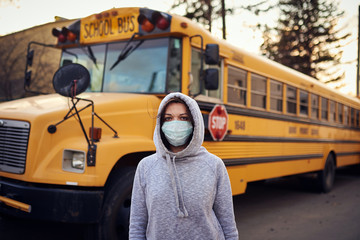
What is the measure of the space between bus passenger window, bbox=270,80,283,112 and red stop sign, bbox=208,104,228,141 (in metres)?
1.61

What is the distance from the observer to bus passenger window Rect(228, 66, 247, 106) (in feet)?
15.5

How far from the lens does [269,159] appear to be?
557cm

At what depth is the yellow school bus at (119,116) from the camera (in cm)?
296

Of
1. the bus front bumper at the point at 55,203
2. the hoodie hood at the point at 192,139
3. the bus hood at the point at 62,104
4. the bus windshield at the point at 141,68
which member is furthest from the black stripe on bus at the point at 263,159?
the hoodie hood at the point at 192,139

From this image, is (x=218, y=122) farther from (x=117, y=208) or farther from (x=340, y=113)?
(x=340, y=113)

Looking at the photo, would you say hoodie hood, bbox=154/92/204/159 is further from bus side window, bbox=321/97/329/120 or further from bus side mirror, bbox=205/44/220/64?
bus side window, bbox=321/97/329/120

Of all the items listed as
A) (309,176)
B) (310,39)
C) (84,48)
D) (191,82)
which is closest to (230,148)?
(191,82)

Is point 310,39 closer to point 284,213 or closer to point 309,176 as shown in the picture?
point 309,176

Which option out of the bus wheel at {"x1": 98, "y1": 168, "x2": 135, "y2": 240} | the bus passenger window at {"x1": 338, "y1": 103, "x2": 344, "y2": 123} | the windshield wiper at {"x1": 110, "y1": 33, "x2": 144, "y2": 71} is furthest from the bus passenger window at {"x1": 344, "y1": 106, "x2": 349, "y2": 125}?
the bus wheel at {"x1": 98, "y1": 168, "x2": 135, "y2": 240}

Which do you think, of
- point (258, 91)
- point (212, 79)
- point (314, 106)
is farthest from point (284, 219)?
point (314, 106)

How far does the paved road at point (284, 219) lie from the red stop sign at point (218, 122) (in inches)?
50.7

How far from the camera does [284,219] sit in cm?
538

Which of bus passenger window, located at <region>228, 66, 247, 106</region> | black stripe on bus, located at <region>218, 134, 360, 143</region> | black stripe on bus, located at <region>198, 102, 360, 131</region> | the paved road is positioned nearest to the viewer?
black stripe on bus, located at <region>198, 102, 360, 131</region>

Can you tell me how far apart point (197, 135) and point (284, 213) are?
4.65m
